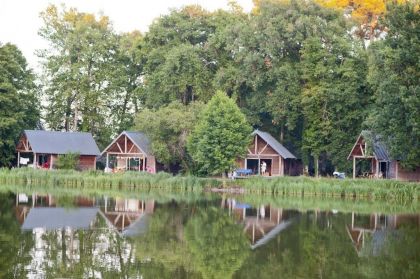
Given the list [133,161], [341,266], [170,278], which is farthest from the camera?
[133,161]

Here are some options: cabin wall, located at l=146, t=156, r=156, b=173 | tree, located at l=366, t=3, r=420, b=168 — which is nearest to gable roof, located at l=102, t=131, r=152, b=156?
cabin wall, located at l=146, t=156, r=156, b=173

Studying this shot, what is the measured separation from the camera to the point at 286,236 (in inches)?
847

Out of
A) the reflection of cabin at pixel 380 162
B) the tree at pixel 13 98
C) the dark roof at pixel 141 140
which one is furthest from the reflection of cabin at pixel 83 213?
the tree at pixel 13 98

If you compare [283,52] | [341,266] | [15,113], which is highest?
[283,52]

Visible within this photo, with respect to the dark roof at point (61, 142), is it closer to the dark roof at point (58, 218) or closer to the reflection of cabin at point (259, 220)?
the reflection of cabin at point (259, 220)

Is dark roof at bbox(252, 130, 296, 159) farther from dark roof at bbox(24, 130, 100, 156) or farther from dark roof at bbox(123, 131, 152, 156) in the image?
dark roof at bbox(24, 130, 100, 156)

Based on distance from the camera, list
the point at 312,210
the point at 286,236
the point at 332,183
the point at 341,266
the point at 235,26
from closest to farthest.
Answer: the point at 341,266 < the point at 286,236 < the point at 312,210 < the point at 332,183 < the point at 235,26

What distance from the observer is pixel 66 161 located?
5162cm

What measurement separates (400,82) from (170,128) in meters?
17.3

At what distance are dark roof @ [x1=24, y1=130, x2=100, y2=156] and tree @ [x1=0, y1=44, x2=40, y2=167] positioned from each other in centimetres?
150

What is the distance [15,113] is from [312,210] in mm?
30619

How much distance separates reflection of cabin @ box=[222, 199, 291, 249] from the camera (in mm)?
21703

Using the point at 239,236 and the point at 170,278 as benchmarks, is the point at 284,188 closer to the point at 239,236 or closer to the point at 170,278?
the point at 239,236

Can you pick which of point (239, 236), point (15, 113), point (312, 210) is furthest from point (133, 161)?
point (239, 236)
